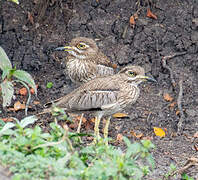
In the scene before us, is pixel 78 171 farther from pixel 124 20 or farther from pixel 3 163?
pixel 124 20

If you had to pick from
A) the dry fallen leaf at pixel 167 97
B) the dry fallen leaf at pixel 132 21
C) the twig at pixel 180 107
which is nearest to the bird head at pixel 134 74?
the twig at pixel 180 107

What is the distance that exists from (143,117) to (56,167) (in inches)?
149

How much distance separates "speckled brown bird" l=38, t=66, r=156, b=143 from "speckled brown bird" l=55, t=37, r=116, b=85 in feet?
2.10

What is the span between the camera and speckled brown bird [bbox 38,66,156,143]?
6.18 m

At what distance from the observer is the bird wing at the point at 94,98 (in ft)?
20.3

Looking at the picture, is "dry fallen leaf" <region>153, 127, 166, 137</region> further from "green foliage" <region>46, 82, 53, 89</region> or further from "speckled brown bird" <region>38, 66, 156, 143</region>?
"green foliage" <region>46, 82, 53, 89</region>

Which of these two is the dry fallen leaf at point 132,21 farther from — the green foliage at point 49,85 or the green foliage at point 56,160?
the green foliage at point 56,160

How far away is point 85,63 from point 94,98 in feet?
3.26

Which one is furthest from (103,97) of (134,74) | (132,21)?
(132,21)

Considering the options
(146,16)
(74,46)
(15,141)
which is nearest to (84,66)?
(74,46)

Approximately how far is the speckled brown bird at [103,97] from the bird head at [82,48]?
0.81 meters

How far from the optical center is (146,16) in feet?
26.3

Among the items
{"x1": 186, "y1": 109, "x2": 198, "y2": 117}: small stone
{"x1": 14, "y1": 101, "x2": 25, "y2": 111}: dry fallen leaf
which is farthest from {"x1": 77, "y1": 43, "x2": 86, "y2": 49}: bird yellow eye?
{"x1": 186, "y1": 109, "x2": 198, "y2": 117}: small stone

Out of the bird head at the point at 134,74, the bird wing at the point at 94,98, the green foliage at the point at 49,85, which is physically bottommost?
the bird wing at the point at 94,98
